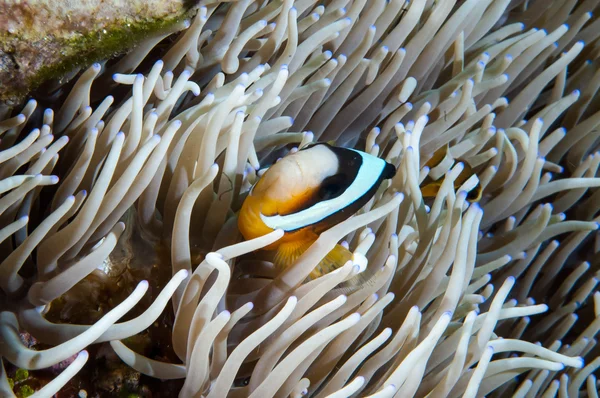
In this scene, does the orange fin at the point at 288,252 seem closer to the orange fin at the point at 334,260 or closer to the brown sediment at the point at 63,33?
the orange fin at the point at 334,260

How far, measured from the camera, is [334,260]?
3.02 feet

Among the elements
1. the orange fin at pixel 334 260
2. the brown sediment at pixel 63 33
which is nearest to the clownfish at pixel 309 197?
the orange fin at pixel 334 260

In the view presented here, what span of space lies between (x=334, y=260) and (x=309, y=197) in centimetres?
12

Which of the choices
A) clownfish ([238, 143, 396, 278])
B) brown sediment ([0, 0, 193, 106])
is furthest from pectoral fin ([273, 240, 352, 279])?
brown sediment ([0, 0, 193, 106])

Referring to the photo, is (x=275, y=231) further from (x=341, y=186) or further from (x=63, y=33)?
(x=63, y=33)

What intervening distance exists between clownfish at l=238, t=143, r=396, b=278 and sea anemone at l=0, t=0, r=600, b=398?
0.05m

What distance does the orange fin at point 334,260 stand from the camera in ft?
3.01

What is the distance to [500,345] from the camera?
93 centimetres

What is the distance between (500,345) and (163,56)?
0.85 metres

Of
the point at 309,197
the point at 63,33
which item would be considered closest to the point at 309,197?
the point at 309,197

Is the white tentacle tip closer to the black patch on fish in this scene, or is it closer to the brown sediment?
the black patch on fish

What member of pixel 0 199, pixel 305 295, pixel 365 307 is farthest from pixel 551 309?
pixel 0 199

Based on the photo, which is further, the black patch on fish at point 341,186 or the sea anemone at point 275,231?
the black patch on fish at point 341,186

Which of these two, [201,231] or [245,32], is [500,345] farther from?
[245,32]
